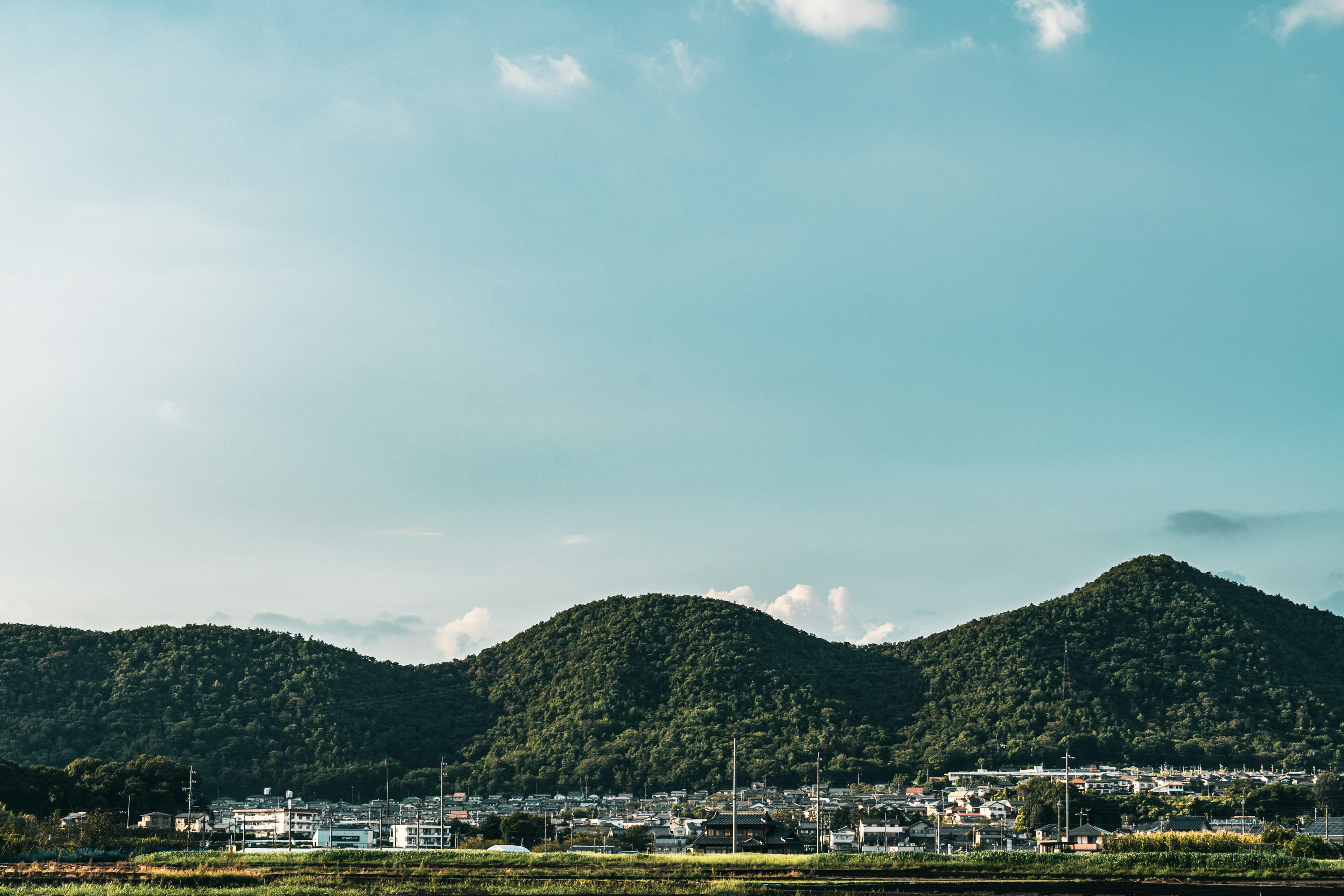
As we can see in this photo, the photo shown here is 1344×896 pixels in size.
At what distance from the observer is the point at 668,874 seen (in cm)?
3528

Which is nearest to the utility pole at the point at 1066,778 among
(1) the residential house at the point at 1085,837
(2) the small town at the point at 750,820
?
(1) the residential house at the point at 1085,837

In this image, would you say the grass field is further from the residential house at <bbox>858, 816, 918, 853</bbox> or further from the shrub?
the residential house at <bbox>858, 816, 918, 853</bbox>

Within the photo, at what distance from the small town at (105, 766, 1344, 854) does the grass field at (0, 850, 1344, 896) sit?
696 centimetres

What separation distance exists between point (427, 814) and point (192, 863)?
48977mm

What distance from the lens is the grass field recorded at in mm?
28984

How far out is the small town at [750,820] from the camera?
206ft

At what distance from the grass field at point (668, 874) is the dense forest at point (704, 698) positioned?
6196 centimetres

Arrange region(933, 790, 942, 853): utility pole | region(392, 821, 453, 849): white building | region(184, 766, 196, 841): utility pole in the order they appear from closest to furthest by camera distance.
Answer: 1. region(184, 766, 196, 841): utility pole
2. region(933, 790, 942, 853): utility pole
3. region(392, 821, 453, 849): white building

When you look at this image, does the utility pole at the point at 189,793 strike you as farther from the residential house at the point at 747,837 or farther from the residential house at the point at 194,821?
the residential house at the point at 747,837

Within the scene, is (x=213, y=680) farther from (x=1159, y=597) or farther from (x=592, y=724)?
(x=1159, y=597)

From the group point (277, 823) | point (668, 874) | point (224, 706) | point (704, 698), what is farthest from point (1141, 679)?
point (668, 874)

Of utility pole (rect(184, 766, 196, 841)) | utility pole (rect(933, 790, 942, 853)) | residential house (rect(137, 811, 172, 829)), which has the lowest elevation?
utility pole (rect(933, 790, 942, 853))

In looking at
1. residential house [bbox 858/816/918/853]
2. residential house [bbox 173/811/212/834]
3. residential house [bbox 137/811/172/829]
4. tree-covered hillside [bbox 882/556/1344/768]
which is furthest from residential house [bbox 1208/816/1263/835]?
residential house [bbox 137/811/172/829]

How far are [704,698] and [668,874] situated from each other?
287 feet
